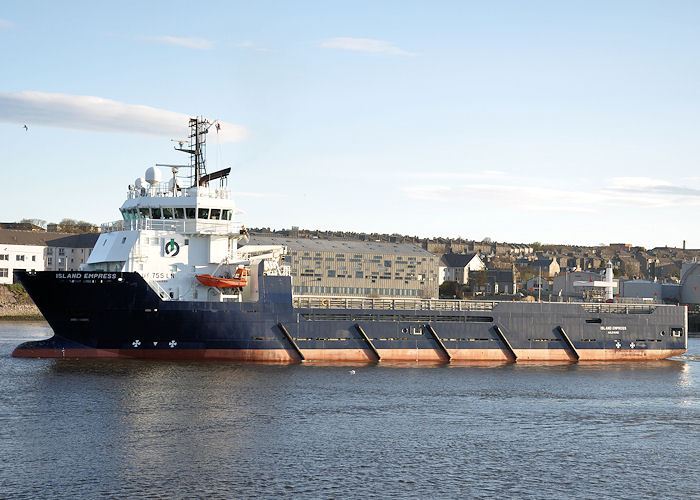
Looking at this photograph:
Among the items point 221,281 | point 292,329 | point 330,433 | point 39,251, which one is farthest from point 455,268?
point 330,433

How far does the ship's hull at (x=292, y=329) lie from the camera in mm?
35594

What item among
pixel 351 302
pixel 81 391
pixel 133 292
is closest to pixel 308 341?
pixel 351 302

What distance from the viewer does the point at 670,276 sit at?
158125 millimetres

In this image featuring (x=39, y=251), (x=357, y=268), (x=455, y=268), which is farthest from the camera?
(x=455, y=268)

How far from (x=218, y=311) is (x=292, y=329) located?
3770 mm

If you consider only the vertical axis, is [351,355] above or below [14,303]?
below

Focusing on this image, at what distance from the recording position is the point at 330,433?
24.3m

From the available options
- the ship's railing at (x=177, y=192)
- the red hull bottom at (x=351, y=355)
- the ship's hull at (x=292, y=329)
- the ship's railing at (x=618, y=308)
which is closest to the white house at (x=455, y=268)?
the ship's railing at (x=618, y=308)

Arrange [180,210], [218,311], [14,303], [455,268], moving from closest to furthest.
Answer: [218,311] → [180,210] → [14,303] → [455,268]

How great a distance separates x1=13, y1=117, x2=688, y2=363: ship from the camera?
35812mm

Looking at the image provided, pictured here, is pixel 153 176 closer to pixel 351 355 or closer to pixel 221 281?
pixel 221 281

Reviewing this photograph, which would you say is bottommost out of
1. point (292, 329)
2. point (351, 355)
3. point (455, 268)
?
point (351, 355)

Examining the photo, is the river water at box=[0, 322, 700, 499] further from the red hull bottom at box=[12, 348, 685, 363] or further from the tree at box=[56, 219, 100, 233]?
the tree at box=[56, 219, 100, 233]

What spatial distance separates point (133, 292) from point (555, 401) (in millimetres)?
18619
